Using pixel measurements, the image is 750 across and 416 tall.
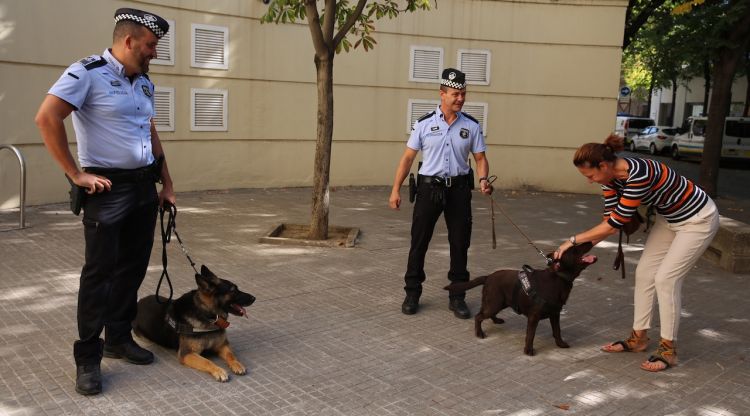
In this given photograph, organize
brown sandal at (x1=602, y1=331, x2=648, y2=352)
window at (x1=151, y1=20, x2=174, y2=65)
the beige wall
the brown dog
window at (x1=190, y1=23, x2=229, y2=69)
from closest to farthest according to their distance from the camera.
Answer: the brown dog
brown sandal at (x1=602, y1=331, x2=648, y2=352)
window at (x1=151, y1=20, x2=174, y2=65)
window at (x1=190, y1=23, x2=229, y2=69)
the beige wall

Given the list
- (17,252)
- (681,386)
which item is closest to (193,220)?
(17,252)

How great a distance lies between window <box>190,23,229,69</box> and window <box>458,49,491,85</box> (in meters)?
4.86

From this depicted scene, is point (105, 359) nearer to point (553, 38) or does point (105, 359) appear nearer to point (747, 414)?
point (747, 414)

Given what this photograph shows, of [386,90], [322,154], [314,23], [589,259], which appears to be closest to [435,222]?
[589,259]

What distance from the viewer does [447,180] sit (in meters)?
5.83

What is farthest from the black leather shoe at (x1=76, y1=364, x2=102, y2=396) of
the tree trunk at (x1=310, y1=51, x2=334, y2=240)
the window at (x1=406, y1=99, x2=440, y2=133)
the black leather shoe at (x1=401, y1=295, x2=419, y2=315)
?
the window at (x1=406, y1=99, x2=440, y2=133)

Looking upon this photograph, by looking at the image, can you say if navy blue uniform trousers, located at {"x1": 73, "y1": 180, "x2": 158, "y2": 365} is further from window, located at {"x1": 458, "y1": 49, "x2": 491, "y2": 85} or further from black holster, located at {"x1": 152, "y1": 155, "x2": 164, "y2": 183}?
window, located at {"x1": 458, "y1": 49, "x2": 491, "y2": 85}

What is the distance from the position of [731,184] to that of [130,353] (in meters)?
19.2

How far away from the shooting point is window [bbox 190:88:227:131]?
12250 mm

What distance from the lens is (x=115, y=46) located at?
4055mm

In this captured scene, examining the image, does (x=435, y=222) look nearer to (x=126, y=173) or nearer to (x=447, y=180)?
(x=447, y=180)

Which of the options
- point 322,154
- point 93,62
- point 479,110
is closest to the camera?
point 93,62

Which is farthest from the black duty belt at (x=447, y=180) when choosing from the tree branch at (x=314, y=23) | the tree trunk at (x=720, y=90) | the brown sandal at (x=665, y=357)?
the tree trunk at (x=720, y=90)

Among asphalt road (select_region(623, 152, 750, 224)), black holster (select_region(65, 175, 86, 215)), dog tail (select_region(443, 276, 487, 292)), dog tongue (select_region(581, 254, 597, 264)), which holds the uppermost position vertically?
black holster (select_region(65, 175, 86, 215))
